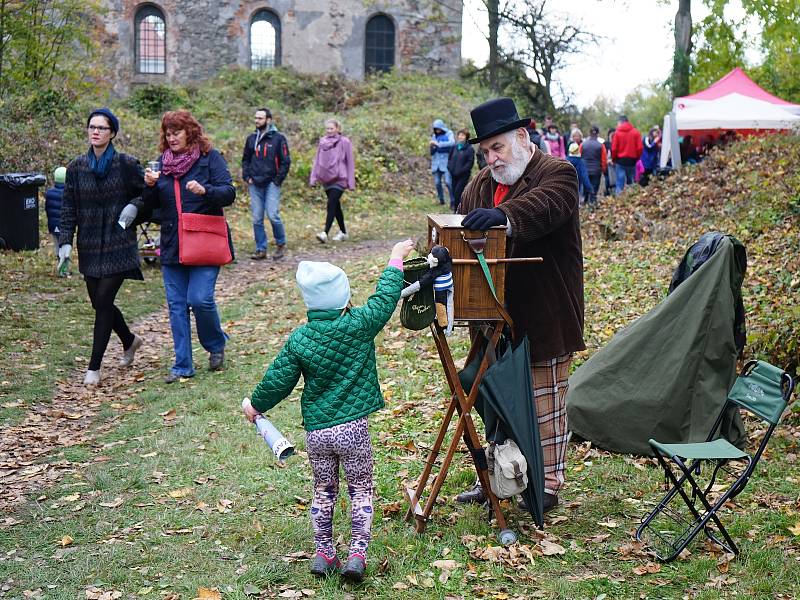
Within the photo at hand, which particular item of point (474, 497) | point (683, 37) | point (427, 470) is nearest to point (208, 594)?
point (427, 470)

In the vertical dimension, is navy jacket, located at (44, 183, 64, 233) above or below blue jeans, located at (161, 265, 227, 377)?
above

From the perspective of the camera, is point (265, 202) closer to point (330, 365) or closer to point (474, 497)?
point (474, 497)

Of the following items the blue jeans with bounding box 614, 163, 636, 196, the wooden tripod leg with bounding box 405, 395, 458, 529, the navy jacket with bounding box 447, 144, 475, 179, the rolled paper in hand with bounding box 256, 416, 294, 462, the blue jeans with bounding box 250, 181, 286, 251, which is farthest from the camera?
the blue jeans with bounding box 614, 163, 636, 196

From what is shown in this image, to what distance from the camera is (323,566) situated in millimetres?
4562

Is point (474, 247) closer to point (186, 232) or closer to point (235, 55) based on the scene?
point (186, 232)

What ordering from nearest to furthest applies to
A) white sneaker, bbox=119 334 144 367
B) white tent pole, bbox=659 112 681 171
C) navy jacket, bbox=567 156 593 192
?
white sneaker, bbox=119 334 144 367 → white tent pole, bbox=659 112 681 171 → navy jacket, bbox=567 156 593 192

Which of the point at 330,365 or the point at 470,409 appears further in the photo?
the point at 470,409

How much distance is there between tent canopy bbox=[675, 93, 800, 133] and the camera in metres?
19.0

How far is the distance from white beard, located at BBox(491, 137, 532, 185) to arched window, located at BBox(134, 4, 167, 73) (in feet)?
101

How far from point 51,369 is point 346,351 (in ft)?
17.9

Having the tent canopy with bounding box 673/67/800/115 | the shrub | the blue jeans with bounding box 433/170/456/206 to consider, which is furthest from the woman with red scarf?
the shrub

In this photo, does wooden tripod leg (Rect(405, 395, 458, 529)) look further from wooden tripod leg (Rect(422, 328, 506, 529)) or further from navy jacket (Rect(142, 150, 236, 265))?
navy jacket (Rect(142, 150, 236, 265))

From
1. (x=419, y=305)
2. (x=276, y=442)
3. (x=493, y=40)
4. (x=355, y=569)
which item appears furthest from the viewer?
(x=493, y=40)

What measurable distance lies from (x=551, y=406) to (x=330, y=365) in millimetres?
1454
